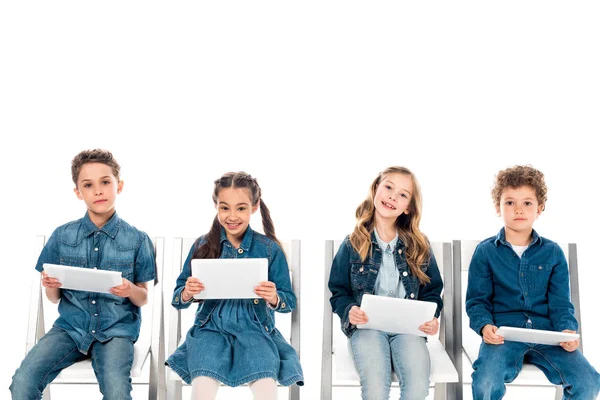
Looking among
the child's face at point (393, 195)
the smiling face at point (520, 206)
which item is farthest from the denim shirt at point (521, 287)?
the child's face at point (393, 195)

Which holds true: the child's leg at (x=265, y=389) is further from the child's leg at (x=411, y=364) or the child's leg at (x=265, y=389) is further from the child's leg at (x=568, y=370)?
the child's leg at (x=568, y=370)

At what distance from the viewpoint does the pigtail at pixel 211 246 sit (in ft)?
11.4

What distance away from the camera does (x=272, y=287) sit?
3.20 meters

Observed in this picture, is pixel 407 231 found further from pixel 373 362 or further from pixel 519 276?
pixel 373 362

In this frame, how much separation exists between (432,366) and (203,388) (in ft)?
3.15

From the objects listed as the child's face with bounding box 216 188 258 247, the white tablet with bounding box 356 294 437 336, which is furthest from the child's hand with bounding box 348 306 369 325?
the child's face with bounding box 216 188 258 247

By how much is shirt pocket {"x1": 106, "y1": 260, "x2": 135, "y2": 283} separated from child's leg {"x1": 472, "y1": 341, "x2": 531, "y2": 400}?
62.4 inches

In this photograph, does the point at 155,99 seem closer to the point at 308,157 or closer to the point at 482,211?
the point at 308,157

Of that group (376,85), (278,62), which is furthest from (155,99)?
(376,85)

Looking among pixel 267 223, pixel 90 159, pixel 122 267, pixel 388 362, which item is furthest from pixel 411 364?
pixel 90 159

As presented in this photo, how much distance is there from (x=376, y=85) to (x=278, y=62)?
590 millimetres

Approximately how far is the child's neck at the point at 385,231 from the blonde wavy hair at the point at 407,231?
3 centimetres

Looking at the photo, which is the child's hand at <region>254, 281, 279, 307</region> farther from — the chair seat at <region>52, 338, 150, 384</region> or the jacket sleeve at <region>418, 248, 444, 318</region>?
the jacket sleeve at <region>418, 248, 444, 318</region>

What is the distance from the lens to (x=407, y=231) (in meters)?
3.57
